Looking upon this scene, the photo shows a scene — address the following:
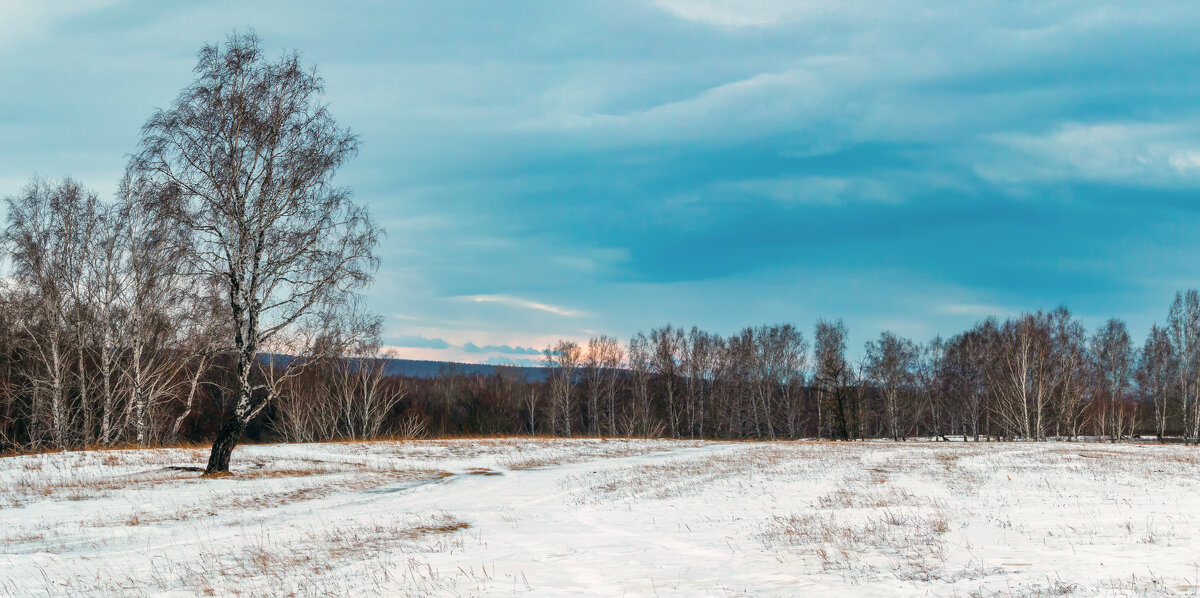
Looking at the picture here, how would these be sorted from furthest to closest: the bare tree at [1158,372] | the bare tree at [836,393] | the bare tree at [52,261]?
the bare tree at [1158,372], the bare tree at [836,393], the bare tree at [52,261]

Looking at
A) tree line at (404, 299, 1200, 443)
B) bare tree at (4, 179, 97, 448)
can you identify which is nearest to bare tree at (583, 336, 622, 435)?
tree line at (404, 299, 1200, 443)

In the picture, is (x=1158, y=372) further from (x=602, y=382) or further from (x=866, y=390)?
(x=602, y=382)

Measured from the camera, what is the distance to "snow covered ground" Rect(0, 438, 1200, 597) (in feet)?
29.9

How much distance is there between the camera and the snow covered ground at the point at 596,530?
910 cm

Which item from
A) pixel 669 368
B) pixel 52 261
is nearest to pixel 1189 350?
pixel 669 368

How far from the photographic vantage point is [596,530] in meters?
13.7

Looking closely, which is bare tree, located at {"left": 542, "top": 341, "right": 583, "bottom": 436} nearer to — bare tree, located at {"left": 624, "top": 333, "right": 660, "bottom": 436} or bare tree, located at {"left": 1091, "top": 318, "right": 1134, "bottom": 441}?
bare tree, located at {"left": 624, "top": 333, "right": 660, "bottom": 436}

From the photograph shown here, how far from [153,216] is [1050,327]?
8740 centimetres

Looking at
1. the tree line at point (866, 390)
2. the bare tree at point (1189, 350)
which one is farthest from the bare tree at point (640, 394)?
the bare tree at point (1189, 350)

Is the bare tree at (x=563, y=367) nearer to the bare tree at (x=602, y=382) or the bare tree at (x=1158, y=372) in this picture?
the bare tree at (x=602, y=382)

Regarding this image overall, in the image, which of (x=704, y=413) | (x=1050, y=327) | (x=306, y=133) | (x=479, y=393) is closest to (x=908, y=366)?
(x=1050, y=327)

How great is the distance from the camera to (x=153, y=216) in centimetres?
2464

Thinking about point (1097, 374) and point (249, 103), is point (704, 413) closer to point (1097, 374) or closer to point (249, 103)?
point (1097, 374)

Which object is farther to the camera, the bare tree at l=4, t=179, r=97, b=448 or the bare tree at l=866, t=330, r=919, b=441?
the bare tree at l=866, t=330, r=919, b=441
